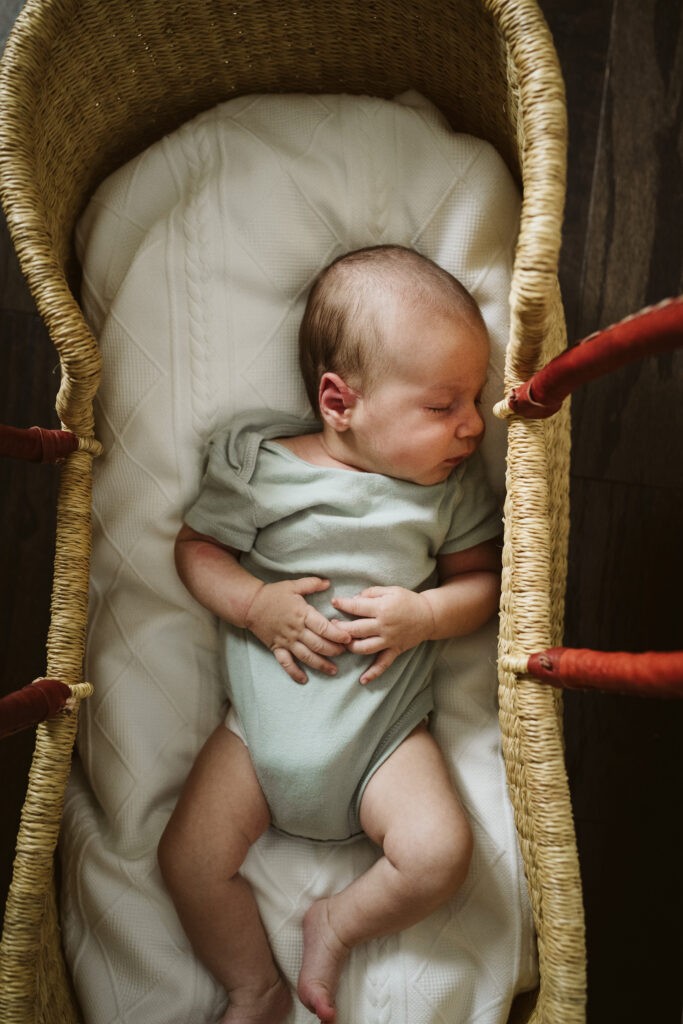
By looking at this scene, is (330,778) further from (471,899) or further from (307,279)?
(307,279)

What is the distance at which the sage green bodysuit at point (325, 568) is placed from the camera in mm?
1123

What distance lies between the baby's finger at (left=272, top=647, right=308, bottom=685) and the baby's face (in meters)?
0.26

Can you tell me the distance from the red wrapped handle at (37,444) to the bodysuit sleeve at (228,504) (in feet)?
0.60

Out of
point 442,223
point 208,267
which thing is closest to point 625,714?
point 442,223

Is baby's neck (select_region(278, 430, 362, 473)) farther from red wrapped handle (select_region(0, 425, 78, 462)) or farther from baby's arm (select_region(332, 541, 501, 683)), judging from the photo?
red wrapped handle (select_region(0, 425, 78, 462))

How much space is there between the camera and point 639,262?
57.3 inches

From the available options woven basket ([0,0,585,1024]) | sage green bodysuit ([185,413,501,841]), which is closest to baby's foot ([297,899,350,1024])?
sage green bodysuit ([185,413,501,841])

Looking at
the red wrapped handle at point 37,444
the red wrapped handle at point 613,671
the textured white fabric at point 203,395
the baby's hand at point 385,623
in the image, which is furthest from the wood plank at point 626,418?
the red wrapped handle at point 37,444

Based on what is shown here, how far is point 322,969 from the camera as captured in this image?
1.08 meters

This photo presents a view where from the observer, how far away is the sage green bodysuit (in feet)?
3.68

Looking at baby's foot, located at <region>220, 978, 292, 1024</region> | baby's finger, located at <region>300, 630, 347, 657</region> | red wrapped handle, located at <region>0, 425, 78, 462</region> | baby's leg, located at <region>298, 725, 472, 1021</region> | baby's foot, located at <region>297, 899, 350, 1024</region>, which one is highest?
red wrapped handle, located at <region>0, 425, 78, 462</region>

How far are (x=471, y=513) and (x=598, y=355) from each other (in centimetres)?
37

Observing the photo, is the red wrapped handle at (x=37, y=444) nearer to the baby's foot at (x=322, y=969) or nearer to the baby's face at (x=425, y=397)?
the baby's face at (x=425, y=397)

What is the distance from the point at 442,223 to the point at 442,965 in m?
0.92
